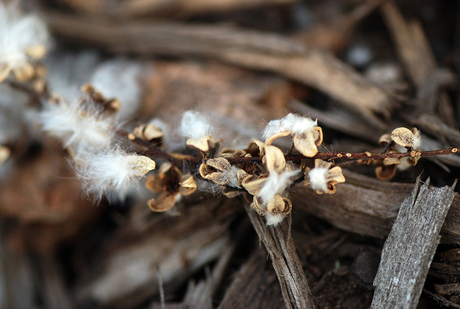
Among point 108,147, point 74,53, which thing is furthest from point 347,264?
point 74,53

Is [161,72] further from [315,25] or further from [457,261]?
[457,261]

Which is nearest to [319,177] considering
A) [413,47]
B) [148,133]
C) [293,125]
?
[293,125]

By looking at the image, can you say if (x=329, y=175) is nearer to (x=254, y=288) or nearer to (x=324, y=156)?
(x=324, y=156)

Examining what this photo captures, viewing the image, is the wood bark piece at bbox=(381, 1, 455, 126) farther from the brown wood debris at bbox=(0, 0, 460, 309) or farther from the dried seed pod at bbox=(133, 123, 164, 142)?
the dried seed pod at bbox=(133, 123, 164, 142)

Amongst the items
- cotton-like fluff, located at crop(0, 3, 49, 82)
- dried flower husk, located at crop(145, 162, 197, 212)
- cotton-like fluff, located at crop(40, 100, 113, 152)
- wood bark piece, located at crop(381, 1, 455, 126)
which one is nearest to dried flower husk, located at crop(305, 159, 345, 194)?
dried flower husk, located at crop(145, 162, 197, 212)

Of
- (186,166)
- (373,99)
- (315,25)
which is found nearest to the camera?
(186,166)

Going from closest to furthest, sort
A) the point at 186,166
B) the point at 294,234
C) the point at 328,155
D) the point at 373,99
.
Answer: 1. the point at 328,155
2. the point at 186,166
3. the point at 294,234
4. the point at 373,99
